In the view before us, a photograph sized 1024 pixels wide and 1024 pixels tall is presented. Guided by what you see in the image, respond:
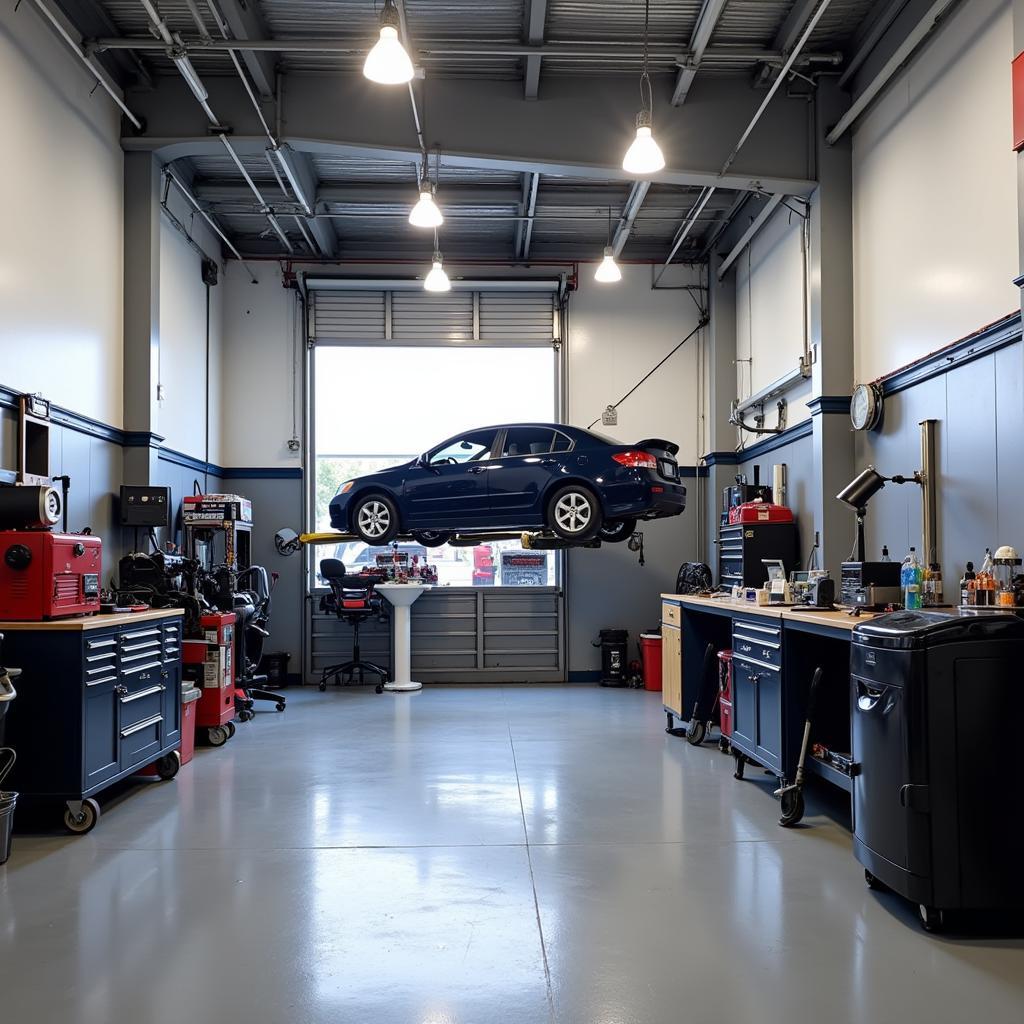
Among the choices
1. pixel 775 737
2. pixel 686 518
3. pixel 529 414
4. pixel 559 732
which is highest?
pixel 529 414

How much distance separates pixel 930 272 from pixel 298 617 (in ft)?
24.7

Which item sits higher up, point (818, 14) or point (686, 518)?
point (818, 14)

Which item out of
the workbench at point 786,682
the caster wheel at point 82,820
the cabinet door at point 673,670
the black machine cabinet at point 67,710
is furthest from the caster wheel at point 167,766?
the cabinet door at point 673,670

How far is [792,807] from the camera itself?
4438 mm

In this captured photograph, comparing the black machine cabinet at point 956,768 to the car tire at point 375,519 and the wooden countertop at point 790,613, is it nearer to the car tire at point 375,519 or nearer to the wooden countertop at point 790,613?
the wooden countertop at point 790,613

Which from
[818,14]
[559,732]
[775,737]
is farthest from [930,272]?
[559,732]

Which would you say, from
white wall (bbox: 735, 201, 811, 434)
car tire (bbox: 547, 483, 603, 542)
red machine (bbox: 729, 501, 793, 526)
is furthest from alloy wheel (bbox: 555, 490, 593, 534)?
white wall (bbox: 735, 201, 811, 434)

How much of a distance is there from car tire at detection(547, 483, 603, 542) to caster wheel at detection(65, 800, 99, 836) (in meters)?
4.49

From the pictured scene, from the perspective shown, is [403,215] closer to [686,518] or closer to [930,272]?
[686,518]

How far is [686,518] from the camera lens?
34.8ft

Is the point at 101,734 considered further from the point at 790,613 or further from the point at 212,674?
the point at 790,613

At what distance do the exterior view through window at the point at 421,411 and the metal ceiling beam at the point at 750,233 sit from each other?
7.22 ft

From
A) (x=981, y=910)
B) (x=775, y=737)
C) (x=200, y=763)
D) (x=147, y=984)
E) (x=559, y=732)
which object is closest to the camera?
(x=147, y=984)

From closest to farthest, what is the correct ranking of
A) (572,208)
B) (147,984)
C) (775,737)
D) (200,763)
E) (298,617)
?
(147,984) → (775,737) → (200,763) → (572,208) → (298,617)
